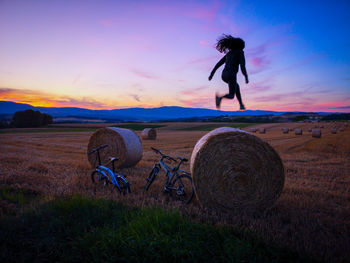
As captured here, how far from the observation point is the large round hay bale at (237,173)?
435cm

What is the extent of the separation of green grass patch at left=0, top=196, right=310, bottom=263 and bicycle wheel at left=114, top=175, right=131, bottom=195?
1236 mm

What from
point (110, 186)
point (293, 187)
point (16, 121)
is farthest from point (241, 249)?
point (16, 121)

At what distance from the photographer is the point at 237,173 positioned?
4.43 meters

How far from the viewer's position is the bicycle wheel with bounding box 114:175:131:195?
511cm

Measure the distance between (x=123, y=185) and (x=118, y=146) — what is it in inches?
148

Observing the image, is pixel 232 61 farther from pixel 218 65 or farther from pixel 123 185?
pixel 123 185

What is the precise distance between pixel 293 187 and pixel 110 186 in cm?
537

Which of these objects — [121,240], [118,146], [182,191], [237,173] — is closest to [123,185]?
[182,191]

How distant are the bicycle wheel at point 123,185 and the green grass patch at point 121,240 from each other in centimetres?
124

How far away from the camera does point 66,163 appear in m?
9.27

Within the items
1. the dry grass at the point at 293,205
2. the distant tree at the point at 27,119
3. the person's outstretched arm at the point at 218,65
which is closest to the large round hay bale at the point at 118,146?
the dry grass at the point at 293,205

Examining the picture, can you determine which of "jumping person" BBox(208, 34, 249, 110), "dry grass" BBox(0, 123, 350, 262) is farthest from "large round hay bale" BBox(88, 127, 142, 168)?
"jumping person" BBox(208, 34, 249, 110)

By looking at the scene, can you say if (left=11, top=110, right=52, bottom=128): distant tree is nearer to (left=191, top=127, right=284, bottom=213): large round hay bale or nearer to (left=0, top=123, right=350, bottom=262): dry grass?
(left=0, top=123, right=350, bottom=262): dry grass

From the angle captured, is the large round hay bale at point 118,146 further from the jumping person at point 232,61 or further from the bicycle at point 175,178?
the jumping person at point 232,61
